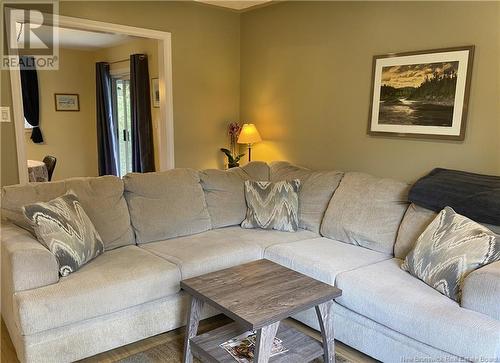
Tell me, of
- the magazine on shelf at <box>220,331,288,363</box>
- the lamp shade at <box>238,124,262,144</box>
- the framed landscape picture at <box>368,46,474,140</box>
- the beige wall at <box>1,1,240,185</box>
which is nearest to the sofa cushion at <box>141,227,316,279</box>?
the magazine on shelf at <box>220,331,288,363</box>

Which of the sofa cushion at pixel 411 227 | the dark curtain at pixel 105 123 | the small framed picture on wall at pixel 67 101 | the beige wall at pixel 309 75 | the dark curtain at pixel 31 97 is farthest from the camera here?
the small framed picture on wall at pixel 67 101

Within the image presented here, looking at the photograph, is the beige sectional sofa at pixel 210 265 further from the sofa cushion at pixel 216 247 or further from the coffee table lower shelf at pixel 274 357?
the coffee table lower shelf at pixel 274 357

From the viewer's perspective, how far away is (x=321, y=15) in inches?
139

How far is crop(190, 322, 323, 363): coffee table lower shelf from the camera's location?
1.89m

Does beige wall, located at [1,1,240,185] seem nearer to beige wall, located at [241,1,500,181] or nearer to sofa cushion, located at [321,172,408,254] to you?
A: beige wall, located at [241,1,500,181]

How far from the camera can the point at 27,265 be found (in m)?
1.97

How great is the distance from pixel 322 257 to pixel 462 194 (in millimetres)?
930

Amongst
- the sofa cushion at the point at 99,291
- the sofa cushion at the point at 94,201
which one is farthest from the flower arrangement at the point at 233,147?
the sofa cushion at the point at 99,291

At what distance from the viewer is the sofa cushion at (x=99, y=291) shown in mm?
1891

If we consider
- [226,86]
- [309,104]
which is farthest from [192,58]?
[309,104]

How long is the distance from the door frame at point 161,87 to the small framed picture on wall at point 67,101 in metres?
3.18

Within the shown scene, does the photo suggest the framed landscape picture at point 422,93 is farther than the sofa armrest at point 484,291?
Yes

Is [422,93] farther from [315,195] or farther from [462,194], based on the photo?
[315,195]

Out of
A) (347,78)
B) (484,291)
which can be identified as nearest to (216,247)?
(484,291)
